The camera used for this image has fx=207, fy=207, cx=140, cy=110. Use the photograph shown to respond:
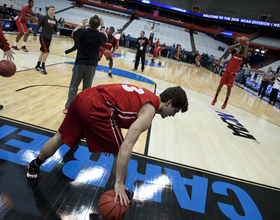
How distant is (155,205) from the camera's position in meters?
2.39

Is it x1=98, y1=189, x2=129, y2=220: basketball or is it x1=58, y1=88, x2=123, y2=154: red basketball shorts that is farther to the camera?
x1=58, y1=88, x2=123, y2=154: red basketball shorts

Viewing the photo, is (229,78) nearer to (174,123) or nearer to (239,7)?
(174,123)

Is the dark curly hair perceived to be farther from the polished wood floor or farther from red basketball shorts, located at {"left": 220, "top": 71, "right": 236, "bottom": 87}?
red basketball shorts, located at {"left": 220, "top": 71, "right": 236, "bottom": 87}

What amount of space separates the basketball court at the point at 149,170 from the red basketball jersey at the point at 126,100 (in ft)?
3.53

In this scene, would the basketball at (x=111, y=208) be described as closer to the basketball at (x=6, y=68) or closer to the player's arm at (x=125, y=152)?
the player's arm at (x=125, y=152)

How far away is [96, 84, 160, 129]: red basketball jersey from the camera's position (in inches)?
69.7

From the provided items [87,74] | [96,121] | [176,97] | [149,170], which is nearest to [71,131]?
[96,121]

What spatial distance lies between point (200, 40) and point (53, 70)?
109 feet

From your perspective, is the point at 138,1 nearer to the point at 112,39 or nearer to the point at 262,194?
the point at 112,39

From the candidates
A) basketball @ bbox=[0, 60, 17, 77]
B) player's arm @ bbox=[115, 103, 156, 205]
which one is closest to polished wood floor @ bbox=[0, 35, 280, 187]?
basketball @ bbox=[0, 60, 17, 77]

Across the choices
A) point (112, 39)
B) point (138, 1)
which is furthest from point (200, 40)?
point (112, 39)

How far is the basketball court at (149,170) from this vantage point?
220 cm

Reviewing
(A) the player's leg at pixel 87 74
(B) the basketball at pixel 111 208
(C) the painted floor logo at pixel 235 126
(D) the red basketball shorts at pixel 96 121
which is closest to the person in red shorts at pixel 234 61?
(C) the painted floor logo at pixel 235 126

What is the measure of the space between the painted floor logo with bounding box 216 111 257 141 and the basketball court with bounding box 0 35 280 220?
0.06m
